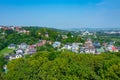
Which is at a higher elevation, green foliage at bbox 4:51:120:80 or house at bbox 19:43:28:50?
green foliage at bbox 4:51:120:80

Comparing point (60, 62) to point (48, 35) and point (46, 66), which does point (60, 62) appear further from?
point (48, 35)

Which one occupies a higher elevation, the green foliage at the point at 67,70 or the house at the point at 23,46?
the green foliage at the point at 67,70

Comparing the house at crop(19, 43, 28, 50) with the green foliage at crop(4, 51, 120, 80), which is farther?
the house at crop(19, 43, 28, 50)

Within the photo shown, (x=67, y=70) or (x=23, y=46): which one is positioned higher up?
(x=67, y=70)

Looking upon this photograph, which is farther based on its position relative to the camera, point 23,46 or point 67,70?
point 23,46

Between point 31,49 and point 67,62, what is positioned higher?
point 67,62

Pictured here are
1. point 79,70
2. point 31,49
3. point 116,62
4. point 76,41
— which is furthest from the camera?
point 76,41

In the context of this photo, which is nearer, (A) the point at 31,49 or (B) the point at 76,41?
(A) the point at 31,49

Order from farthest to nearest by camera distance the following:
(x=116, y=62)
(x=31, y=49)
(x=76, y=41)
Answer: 1. (x=76, y=41)
2. (x=31, y=49)
3. (x=116, y=62)

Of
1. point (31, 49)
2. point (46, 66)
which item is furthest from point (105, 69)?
point (31, 49)

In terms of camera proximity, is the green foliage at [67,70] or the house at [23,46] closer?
the green foliage at [67,70]
